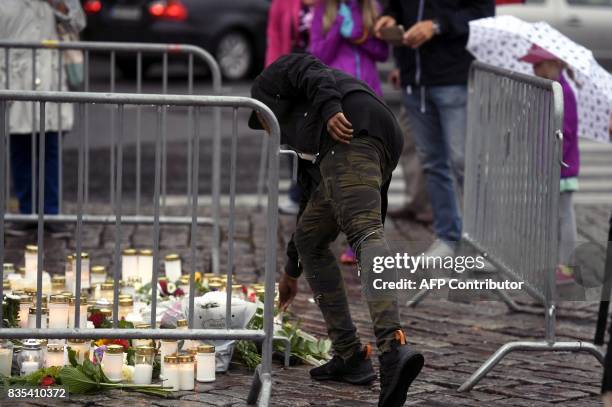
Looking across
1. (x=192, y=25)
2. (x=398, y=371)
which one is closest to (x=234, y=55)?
(x=192, y=25)

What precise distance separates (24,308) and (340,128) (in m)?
1.71

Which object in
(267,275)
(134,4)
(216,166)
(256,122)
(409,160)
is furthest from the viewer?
(134,4)

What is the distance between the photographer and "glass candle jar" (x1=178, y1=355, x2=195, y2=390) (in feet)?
19.0

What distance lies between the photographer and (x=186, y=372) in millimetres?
5828

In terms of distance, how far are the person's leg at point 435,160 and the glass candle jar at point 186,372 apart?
119 inches

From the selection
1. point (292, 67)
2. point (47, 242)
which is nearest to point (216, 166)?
point (47, 242)

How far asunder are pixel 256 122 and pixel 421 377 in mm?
1343

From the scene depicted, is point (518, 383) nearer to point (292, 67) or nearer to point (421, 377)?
point (421, 377)

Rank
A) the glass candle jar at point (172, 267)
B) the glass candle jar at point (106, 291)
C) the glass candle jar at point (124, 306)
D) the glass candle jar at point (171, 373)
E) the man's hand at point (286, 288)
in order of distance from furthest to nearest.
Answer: the glass candle jar at point (172, 267)
the glass candle jar at point (106, 291)
the glass candle jar at point (124, 306)
the man's hand at point (286, 288)
the glass candle jar at point (171, 373)

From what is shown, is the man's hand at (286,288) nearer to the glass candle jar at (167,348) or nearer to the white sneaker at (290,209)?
the glass candle jar at (167,348)

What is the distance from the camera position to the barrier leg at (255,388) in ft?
18.3

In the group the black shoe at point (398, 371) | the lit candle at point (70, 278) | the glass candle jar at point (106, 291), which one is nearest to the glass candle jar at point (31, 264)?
the lit candle at point (70, 278)

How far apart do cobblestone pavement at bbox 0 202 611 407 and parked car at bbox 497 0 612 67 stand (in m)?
10.5

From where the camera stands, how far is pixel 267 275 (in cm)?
554
